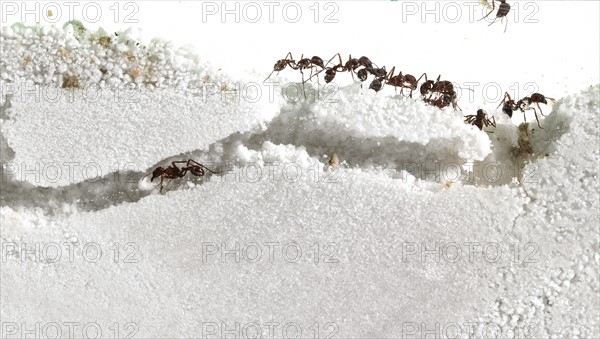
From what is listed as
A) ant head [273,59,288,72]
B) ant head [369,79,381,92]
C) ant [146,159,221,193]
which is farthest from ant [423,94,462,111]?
ant [146,159,221,193]

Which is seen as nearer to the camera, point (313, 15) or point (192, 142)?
point (192, 142)

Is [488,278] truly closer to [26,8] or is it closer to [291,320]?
[291,320]

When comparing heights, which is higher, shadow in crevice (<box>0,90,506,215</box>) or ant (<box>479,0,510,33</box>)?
ant (<box>479,0,510,33</box>)

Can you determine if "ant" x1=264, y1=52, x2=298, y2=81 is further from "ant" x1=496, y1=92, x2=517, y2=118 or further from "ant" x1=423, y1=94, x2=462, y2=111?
Answer: "ant" x1=496, y1=92, x2=517, y2=118

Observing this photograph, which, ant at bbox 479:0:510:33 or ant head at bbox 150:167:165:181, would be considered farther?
ant at bbox 479:0:510:33

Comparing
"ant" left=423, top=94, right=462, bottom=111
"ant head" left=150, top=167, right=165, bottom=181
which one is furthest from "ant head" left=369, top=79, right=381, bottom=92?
"ant head" left=150, top=167, right=165, bottom=181

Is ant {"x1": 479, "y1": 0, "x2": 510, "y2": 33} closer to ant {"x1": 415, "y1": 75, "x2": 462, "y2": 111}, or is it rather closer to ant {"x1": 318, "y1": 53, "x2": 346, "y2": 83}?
ant {"x1": 415, "y1": 75, "x2": 462, "y2": 111}

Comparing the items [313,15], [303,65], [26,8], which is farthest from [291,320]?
[26,8]

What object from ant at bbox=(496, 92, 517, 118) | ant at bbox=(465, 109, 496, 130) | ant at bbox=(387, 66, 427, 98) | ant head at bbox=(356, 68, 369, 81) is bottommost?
ant at bbox=(465, 109, 496, 130)
